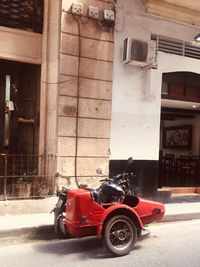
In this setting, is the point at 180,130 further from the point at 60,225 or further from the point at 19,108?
the point at 60,225

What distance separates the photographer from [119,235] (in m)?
5.61

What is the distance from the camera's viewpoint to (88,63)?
28.1 ft

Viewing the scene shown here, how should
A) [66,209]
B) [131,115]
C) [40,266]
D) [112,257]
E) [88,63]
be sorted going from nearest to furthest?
[40,266]
[112,257]
[66,209]
[88,63]
[131,115]

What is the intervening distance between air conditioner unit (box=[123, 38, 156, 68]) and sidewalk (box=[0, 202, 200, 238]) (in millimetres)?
3834

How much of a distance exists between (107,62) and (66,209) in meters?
4.37

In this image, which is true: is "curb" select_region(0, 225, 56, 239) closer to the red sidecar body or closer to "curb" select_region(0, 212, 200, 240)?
"curb" select_region(0, 212, 200, 240)

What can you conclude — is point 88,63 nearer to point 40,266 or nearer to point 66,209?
point 66,209

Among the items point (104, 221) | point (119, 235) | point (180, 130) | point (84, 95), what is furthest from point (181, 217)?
point (180, 130)

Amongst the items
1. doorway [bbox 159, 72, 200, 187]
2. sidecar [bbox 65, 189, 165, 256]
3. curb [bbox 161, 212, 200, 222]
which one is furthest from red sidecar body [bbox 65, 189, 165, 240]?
doorway [bbox 159, 72, 200, 187]

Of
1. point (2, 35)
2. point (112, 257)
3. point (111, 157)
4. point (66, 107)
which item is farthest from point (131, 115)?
point (112, 257)

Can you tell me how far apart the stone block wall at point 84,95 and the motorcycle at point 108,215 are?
2.38m

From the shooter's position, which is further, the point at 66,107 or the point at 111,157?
the point at 111,157

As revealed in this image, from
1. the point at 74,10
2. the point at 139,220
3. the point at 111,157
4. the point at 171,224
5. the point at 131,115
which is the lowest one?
the point at 171,224

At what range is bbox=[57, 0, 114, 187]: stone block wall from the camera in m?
8.26
